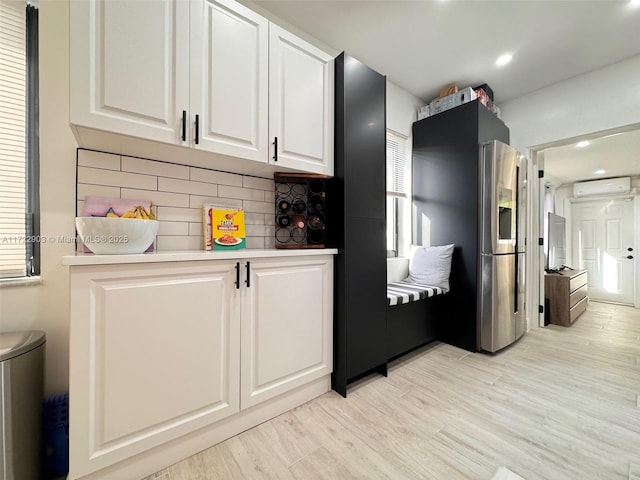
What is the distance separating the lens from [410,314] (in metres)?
2.33

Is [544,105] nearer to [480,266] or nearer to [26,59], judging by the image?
[480,266]

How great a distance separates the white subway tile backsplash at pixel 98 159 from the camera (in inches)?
52.5

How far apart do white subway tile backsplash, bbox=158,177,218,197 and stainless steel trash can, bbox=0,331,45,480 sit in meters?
0.92

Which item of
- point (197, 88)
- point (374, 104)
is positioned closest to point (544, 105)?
point (374, 104)

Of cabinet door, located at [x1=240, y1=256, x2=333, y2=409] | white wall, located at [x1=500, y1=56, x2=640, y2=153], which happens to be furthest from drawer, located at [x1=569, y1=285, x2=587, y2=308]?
cabinet door, located at [x1=240, y1=256, x2=333, y2=409]

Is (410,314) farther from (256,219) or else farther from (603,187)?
(603,187)

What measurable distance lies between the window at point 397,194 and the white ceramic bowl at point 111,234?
2.46m

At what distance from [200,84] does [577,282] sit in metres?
5.30

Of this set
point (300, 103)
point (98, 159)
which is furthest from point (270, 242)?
point (98, 159)

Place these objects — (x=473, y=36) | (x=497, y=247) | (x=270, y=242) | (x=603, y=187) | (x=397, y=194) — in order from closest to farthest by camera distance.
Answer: (x=270, y=242)
(x=473, y=36)
(x=497, y=247)
(x=397, y=194)
(x=603, y=187)

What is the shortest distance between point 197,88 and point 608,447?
2.85 metres

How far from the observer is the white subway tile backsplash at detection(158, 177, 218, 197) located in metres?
1.54

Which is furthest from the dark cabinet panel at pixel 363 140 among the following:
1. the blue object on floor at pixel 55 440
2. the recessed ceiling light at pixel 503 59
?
the blue object on floor at pixel 55 440

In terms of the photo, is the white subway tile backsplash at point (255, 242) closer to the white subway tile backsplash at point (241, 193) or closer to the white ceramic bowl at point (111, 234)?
the white subway tile backsplash at point (241, 193)
